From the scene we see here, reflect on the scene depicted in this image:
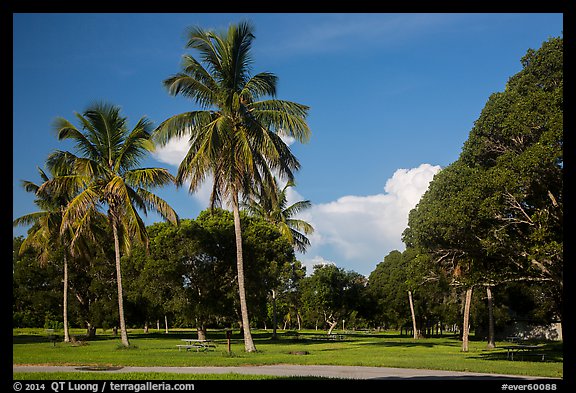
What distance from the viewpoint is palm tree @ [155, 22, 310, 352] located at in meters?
22.2

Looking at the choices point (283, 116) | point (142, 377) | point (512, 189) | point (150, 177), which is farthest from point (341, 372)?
point (150, 177)

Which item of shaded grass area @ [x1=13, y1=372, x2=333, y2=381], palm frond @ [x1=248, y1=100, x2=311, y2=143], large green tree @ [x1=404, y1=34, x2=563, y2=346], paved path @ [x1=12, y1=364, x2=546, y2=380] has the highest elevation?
palm frond @ [x1=248, y1=100, x2=311, y2=143]

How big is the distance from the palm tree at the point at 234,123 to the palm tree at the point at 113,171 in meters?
3.75

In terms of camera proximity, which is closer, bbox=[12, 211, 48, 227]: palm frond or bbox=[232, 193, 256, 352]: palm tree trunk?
bbox=[232, 193, 256, 352]: palm tree trunk

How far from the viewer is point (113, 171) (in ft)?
87.5

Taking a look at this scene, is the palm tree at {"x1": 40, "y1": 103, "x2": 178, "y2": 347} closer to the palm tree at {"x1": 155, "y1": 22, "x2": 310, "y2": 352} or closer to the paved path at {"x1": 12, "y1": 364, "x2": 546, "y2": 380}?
the palm tree at {"x1": 155, "y1": 22, "x2": 310, "y2": 352}

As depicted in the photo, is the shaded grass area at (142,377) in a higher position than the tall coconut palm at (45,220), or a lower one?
lower

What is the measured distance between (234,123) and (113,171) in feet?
24.6

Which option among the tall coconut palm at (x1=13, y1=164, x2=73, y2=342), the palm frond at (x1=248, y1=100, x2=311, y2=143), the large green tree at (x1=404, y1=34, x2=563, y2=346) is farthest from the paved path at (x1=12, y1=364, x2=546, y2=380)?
the tall coconut palm at (x1=13, y1=164, x2=73, y2=342)

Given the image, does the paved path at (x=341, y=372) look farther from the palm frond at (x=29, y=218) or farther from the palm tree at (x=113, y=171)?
the palm frond at (x=29, y=218)

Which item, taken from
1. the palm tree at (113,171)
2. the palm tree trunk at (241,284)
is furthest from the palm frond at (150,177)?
the palm tree trunk at (241,284)

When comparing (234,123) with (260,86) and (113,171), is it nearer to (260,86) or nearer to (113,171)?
(260,86)

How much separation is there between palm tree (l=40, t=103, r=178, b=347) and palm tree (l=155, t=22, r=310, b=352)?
3.75 metres

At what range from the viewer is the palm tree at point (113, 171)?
25.7 m
